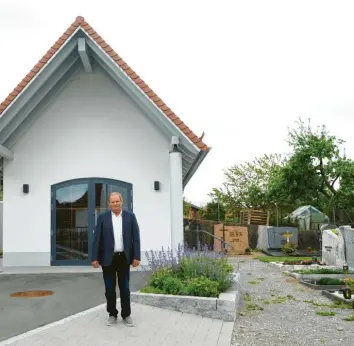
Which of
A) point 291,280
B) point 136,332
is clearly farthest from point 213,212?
point 136,332

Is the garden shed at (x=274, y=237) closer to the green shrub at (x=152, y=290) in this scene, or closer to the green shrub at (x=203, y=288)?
the green shrub at (x=152, y=290)

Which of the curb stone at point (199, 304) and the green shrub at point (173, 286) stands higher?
the green shrub at point (173, 286)

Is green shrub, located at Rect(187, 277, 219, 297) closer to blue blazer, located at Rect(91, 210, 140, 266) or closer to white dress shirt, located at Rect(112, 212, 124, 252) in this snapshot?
blue blazer, located at Rect(91, 210, 140, 266)

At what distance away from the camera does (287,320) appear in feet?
25.0

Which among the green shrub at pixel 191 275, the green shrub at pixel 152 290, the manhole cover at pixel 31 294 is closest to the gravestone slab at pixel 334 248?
the green shrub at pixel 191 275

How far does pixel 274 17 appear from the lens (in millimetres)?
10445

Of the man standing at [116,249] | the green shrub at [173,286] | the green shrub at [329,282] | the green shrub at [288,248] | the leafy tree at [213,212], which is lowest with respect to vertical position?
the green shrub at [329,282]

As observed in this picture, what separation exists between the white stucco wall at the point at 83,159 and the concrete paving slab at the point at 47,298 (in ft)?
5.42

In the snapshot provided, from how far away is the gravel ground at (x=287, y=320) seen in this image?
632 centimetres

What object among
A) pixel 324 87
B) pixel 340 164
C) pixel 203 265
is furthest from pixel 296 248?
pixel 203 265

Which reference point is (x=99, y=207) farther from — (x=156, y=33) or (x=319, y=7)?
(x=319, y=7)

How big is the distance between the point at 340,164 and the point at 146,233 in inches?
616

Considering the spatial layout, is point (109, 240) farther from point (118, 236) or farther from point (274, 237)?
point (274, 237)

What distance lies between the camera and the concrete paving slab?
651 centimetres
